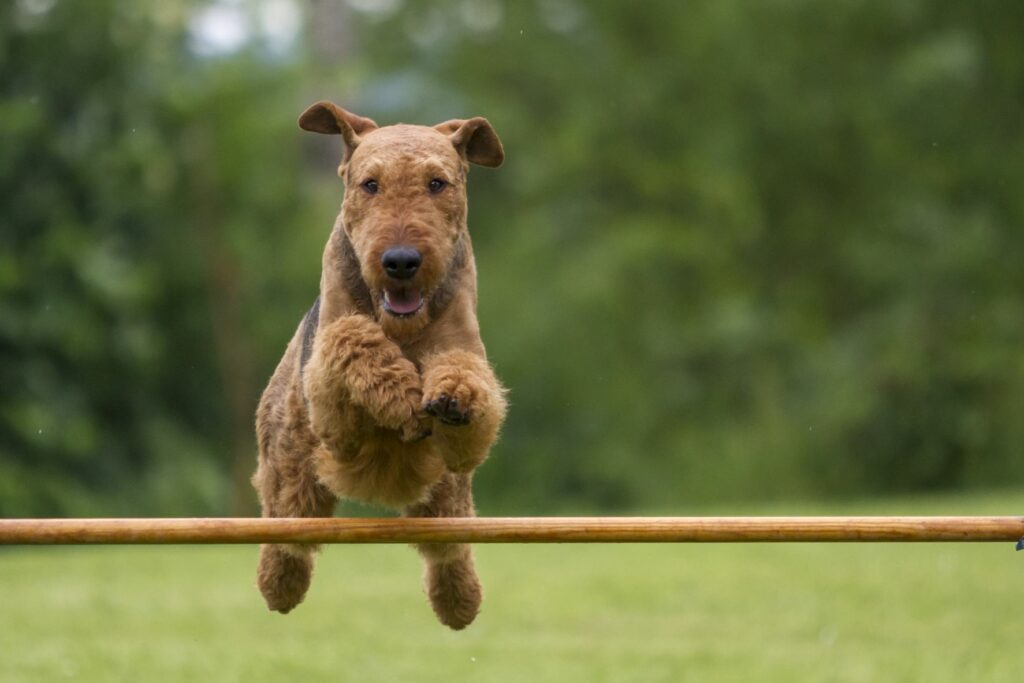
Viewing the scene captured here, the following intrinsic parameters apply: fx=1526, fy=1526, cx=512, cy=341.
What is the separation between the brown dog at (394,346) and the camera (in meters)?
3.89

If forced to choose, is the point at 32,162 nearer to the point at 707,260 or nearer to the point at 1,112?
the point at 1,112

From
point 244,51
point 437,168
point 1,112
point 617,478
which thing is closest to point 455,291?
point 437,168

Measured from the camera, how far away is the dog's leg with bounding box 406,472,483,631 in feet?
15.0

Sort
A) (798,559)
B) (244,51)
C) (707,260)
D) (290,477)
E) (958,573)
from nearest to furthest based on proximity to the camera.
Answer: (290,477) → (958,573) → (798,559) → (244,51) → (707,260)

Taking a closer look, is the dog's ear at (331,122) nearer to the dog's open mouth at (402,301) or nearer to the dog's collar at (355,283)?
the dog's collar at (355,283)

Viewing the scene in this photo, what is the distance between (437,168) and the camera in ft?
13.4

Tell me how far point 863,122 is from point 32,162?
11.2 metres

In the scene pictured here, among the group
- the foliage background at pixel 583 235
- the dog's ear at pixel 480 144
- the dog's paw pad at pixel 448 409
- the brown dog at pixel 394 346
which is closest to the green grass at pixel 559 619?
the brown dog at pixel 394 346

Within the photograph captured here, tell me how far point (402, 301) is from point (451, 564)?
3.50ft

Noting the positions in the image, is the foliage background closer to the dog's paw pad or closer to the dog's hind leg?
the dog's hind leg

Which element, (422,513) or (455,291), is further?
(422,513)

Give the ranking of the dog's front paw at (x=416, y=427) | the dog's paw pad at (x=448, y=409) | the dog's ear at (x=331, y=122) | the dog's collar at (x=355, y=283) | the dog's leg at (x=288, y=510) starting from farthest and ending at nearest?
the dog's leg at (x=288, y=510)
the dog's ear at (x=331, y=122)
the dog's collar at (x=355, y=283)
the dog's front paw at (x=416, y=427)
the dog's paw pad at (x=448, y=409)

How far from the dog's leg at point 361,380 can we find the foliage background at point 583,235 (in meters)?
10.9

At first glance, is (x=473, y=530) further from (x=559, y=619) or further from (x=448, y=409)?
(x=559, y=619)
